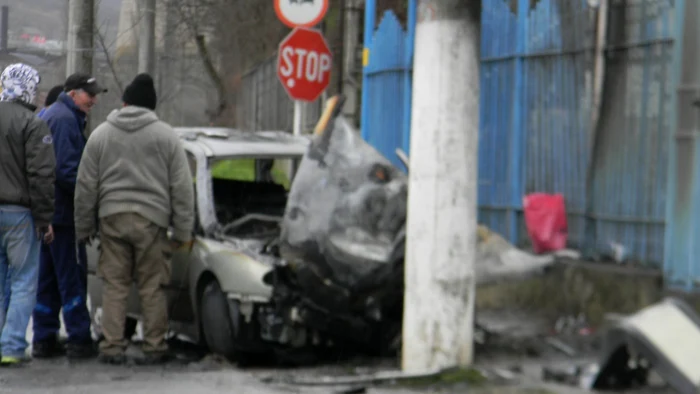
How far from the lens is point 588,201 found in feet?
28.8

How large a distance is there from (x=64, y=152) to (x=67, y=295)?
40.9 inches

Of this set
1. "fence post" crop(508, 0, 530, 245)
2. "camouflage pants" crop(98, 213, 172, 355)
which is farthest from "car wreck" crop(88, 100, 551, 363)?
"fence post" crop(508, 0, 530, 245)

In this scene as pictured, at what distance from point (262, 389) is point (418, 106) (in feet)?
6.05

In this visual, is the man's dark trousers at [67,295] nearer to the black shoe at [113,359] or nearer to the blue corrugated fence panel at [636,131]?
the black shoe at [113,359]

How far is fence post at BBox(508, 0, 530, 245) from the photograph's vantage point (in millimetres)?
9578

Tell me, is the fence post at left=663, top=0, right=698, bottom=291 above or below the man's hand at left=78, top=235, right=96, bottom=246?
above

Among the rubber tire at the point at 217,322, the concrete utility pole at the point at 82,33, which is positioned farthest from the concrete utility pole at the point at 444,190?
the concrete utility pole at the point at 82,33

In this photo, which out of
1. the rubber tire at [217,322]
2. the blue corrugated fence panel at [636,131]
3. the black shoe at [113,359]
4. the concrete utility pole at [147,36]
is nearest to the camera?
the blue corrugated fence panel at [636,131]

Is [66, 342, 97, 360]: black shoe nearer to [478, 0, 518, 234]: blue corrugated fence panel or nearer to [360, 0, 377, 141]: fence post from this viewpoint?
Result: [478, 0, 518, 234]: blue corrugated fence panel

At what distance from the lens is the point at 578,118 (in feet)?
29.3

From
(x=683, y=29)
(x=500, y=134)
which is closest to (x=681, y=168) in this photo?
(x=683, y=29)

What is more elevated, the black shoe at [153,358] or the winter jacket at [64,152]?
the winter jacket at [64,152]

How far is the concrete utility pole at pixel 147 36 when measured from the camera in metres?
15.1

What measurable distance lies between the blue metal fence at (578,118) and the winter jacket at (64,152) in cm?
313
